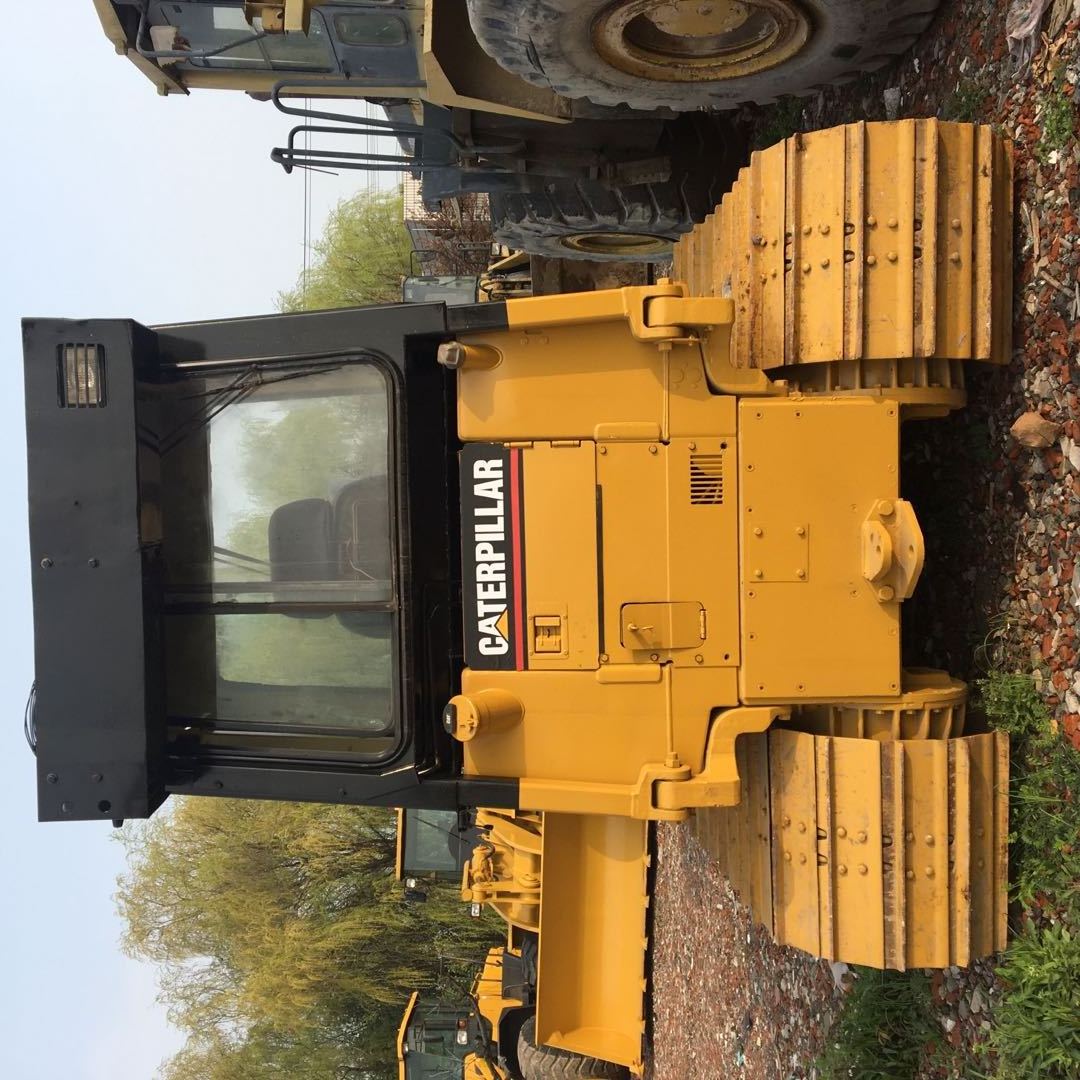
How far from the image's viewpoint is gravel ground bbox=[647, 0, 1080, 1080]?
3172 millimetres

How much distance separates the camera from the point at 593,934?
5.32 metres

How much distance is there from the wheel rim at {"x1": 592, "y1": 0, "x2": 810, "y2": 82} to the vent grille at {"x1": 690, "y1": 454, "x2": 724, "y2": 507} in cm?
210

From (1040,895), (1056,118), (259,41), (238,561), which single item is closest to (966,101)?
(1056,118)

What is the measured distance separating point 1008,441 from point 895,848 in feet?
5.00

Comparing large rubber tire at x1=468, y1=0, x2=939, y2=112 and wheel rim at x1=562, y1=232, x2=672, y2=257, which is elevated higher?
wheel rim at x1=562, y1=232, x2=672, y2=257

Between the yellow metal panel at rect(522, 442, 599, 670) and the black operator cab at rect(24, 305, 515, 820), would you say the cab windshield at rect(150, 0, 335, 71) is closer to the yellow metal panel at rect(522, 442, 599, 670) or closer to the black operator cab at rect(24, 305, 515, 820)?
the black operator cab at rect(24, 305, 515, 820)

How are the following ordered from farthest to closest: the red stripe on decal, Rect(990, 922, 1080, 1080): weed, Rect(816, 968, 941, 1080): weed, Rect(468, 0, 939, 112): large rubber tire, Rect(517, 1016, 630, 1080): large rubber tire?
Rect(517, 1016, 630, 1080): large rubber tire → Rect(816, 968, 941, 1080): weed → Rect(468, 0, 939, 112): large rubber tire → the red stripe on decal → Rect(990, 922, 1080, 1080): weed

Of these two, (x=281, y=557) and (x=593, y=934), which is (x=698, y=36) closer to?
(x=281, y=557)

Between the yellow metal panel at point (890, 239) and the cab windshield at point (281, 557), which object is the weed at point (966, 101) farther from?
the cab windshield at point (281, 557)

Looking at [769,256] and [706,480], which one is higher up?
[769,256]

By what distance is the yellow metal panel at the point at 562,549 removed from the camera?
10.9ft

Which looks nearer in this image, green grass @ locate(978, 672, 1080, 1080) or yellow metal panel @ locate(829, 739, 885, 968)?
green grass @ locate(978, 672, 1080, 1080)

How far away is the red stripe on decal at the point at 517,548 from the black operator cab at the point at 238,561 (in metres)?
0.32

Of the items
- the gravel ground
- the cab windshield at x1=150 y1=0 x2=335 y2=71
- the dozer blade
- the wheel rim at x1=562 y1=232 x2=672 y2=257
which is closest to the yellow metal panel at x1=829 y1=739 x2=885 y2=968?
the dozer blade
